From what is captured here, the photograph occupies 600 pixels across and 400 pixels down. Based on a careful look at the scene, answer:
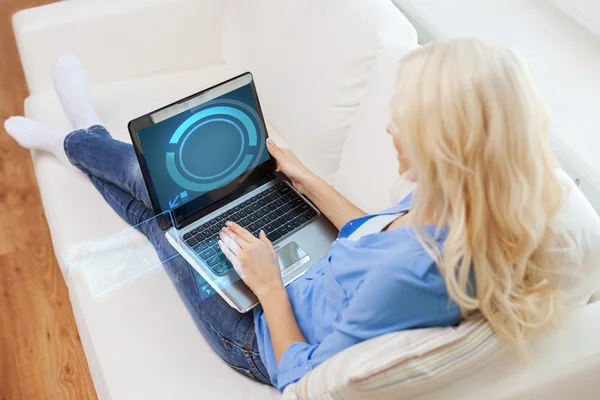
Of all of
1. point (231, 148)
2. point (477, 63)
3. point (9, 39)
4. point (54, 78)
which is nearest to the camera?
point (477, 63)

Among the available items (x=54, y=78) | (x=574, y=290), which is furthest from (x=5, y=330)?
(x=574, y=290)

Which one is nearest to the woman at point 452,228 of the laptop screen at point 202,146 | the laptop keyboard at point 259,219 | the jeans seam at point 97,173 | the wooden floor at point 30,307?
the laptop keyboard at point 259,219

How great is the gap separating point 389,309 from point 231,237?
1.43ft

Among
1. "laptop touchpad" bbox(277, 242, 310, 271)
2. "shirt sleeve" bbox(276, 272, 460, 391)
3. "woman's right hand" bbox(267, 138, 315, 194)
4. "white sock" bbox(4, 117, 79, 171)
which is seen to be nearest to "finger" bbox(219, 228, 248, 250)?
"laptop touchpad" bbox(277, 242, 310, 271)

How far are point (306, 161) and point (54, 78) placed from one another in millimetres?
690

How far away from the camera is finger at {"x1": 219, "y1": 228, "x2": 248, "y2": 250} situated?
4.10 ft

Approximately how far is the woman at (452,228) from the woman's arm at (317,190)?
0.19 m

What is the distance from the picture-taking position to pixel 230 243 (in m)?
1.27

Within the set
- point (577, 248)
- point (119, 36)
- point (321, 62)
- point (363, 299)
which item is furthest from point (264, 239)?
point (119, 36)

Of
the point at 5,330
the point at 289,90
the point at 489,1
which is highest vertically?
the point at 489,1

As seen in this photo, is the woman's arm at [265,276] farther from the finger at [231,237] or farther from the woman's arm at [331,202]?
the woman's arm at [331,202]

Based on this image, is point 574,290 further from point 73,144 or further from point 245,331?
point 73,144

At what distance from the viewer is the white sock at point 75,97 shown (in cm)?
169

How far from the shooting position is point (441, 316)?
0.92m
